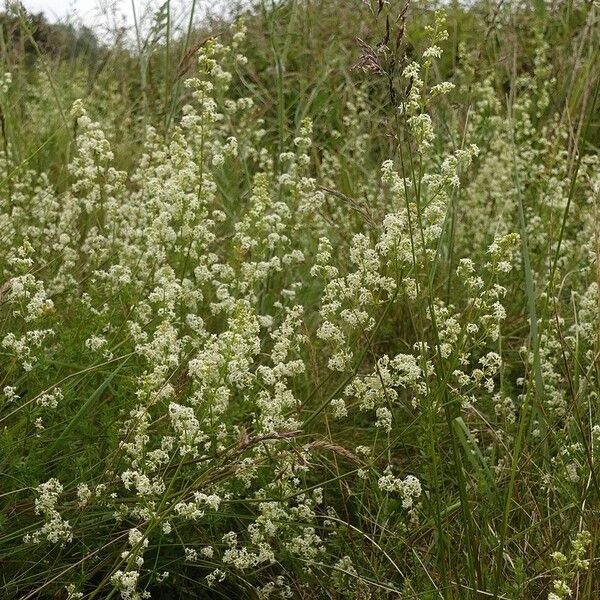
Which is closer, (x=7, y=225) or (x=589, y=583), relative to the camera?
(x=589, y=583)

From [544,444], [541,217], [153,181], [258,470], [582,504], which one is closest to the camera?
[582,504]

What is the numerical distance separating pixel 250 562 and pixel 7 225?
1.70m

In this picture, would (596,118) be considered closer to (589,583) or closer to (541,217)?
(541,217)

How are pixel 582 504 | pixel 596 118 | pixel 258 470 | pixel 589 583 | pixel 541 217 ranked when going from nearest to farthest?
pixel 589 583 → pixel 582 504 → pixel 258 470 → pixel 541 217 → pixel 596 118

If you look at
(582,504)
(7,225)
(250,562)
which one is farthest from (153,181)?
(582,504)

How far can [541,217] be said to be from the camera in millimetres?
4441

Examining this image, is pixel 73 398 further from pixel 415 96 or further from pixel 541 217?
pixel 541 217

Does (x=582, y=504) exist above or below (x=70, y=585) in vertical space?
above

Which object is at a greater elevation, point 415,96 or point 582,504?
point 415,96

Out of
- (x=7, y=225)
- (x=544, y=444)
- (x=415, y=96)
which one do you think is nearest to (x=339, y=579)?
(x=544, y=444)

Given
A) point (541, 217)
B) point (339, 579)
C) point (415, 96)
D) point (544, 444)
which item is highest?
point (415, 96)

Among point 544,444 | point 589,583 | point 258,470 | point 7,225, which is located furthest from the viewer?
point 7,225

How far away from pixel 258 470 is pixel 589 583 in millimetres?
802

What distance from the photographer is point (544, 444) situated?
2803mm
